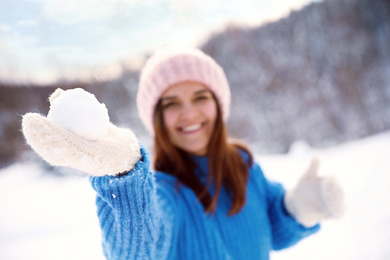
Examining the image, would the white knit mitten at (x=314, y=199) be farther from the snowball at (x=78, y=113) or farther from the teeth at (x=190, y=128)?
the snowball at (x=78, y=113)

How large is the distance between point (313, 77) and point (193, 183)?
169 inches

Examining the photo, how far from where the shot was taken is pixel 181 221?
0.76 metres

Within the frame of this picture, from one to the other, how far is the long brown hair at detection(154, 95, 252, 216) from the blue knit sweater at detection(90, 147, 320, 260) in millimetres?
31

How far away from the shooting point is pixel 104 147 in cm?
43

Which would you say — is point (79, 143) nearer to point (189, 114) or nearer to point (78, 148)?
point (78, 148)

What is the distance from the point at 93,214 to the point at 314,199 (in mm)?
2259

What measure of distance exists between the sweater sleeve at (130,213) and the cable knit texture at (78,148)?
3cm

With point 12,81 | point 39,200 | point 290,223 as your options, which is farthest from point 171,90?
point 12,81

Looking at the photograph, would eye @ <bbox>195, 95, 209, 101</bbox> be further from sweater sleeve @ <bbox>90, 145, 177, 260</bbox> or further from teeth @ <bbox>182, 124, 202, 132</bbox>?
sweater sleeve @ <bbox>90, 145, 177, 260</bbox>

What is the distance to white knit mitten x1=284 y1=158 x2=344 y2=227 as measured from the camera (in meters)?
0.88

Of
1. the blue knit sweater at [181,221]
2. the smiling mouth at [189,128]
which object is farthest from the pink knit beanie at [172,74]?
the blue knit sweater at [181,221]

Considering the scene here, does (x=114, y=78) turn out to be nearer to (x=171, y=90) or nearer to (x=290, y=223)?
(x=171, y=90)

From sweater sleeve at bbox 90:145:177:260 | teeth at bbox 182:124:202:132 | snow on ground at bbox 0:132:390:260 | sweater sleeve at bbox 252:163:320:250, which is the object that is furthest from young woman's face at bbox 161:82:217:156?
snow on ground at bbox 0:132:390:260

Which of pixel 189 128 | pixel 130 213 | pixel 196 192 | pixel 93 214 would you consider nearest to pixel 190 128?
pixel 189 128
